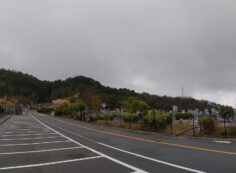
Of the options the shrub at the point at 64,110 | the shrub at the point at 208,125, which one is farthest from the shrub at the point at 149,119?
the shrub at the point at 64,110

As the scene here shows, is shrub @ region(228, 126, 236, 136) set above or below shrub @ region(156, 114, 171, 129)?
below

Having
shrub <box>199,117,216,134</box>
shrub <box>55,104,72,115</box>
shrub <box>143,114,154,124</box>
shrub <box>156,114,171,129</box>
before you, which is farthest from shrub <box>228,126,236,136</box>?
shrub <box>55,104,72,115</box>

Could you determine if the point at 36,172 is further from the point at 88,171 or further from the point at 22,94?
the point at 22,94

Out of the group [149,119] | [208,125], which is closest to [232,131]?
[208,125]

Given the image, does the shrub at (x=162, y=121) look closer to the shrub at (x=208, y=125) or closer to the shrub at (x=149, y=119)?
the shrub at (x=149, y=119)

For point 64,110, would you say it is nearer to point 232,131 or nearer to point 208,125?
point 208,125

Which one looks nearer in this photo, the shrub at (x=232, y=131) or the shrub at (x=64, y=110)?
the shrub at (x=232, y=131)

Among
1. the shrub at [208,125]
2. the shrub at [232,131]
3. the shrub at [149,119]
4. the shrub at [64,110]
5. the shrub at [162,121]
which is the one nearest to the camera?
the shrub at [232,131]

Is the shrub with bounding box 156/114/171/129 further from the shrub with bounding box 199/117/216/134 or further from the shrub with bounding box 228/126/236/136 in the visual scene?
the shrub with bounding box 228/126/236/136

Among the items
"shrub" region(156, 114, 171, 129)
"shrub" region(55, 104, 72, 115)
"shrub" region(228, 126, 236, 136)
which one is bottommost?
"shrub" region(228, 126, 236, 136)

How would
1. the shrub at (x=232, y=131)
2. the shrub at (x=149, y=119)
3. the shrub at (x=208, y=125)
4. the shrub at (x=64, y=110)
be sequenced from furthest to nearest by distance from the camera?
the shrub at (x=64, y=110) < the shrub at (x=149, y=119) < the shrub at (x=208, y=125) < the shrub at (x=232, y=131)

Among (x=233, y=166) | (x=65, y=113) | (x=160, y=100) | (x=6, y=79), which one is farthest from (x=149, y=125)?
(x=6, y=79)

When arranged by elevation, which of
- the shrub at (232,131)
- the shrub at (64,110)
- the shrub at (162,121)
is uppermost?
the shrub at (64,110)

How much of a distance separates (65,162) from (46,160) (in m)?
0.99
